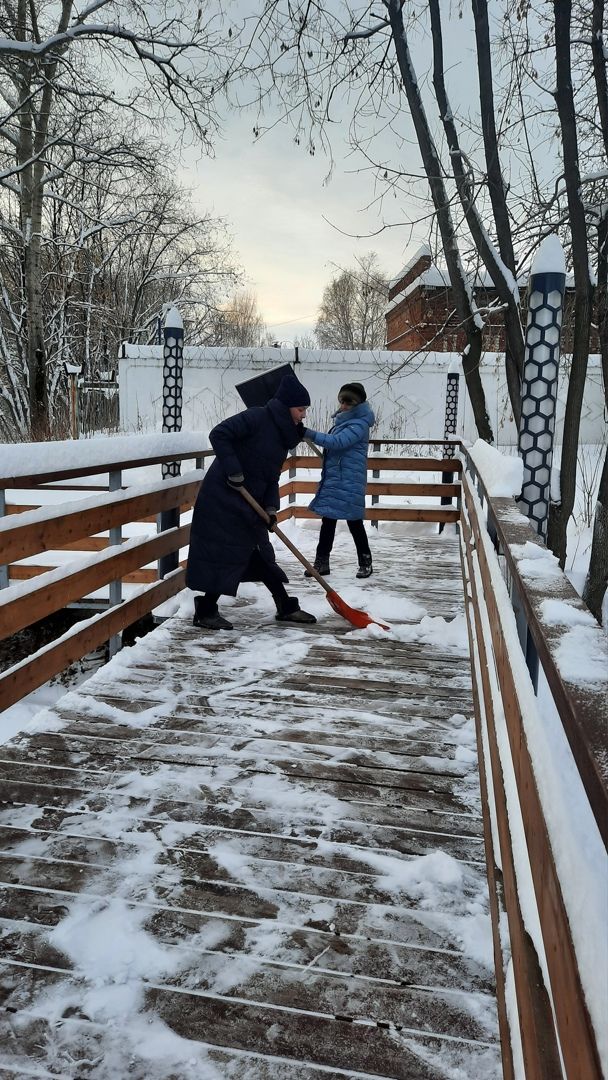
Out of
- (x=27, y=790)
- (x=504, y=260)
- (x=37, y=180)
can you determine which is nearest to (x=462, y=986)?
(x=27, y=790)

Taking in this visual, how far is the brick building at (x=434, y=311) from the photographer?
8672mm

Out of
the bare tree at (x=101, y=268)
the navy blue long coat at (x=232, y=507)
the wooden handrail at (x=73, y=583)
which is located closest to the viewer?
the wooden handrail at (x=73, y=583)

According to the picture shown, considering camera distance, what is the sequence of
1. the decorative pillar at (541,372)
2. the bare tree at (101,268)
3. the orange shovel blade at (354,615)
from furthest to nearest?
the bare tree at (101,268)
the orange shovel blade at (354,615)
the decorative pillar at (541,372)

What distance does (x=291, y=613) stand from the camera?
17.8 feet

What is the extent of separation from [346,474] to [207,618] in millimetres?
2016

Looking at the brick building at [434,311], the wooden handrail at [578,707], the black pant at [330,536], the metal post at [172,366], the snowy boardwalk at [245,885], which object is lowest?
the snowy boardwalk at [245,885]

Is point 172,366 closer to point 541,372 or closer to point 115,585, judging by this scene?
point 115,585

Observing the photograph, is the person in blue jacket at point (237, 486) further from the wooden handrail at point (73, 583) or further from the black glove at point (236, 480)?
the wooden handrail at point (73, 583)

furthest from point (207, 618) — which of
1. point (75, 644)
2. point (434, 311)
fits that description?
point (434, 311)

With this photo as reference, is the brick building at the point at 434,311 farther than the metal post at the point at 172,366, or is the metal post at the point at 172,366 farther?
the metal post at the point at 172,366

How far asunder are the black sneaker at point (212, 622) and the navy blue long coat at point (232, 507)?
29 cm

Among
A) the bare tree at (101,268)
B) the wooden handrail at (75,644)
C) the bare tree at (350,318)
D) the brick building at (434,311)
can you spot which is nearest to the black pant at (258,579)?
the wooden handrail at (75,644)

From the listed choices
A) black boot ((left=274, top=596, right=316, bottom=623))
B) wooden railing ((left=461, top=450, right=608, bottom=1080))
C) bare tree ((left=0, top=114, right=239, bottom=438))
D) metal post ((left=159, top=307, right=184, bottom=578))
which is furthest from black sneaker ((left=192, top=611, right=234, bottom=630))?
bare tree ((left=0, top=114, right=239, bottom=438))

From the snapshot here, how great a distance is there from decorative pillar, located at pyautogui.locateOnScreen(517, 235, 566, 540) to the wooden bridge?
3.93 feet
